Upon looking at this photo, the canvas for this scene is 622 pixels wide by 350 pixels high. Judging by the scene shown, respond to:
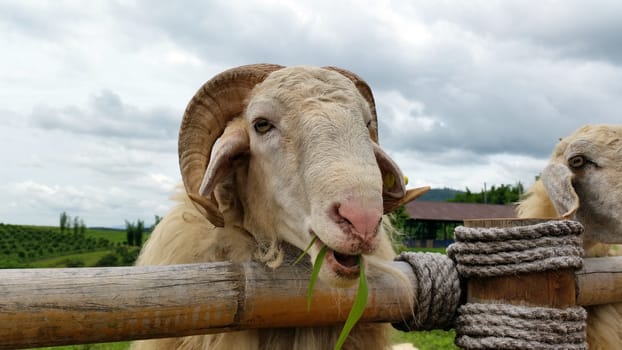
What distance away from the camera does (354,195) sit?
5.57 ft

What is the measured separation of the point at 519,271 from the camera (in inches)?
84.3

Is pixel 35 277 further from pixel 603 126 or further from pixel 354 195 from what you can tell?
pixel 603 126

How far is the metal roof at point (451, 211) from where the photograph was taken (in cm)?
4506

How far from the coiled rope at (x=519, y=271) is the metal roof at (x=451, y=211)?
4154 cm

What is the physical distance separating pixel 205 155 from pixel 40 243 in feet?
68.7

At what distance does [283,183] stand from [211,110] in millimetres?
603

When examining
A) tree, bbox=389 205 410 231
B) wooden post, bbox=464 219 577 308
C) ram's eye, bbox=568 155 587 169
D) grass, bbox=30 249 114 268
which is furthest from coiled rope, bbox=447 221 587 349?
grass, bbox=30 249 114 268

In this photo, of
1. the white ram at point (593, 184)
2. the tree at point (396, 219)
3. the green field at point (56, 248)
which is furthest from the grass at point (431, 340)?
the green field at point (56, 248)

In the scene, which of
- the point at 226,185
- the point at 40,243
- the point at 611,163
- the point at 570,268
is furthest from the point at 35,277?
the point at 40,243

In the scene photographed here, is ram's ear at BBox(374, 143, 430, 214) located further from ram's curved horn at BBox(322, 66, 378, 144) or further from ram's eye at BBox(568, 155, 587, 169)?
ram's eye at BBox(568, 155, 587, 169)

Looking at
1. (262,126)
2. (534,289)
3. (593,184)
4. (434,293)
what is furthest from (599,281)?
(262,126)

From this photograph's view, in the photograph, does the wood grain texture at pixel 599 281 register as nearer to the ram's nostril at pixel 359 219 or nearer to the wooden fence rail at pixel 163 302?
the wooden fence rail at pixel 163 302

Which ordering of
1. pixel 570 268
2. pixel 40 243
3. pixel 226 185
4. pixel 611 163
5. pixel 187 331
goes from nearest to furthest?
pixel 187 331, pixel 570 268, pixel 226 185, pixel 611 163, pixel 40 243

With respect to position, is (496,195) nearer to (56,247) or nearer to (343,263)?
(56,247)
